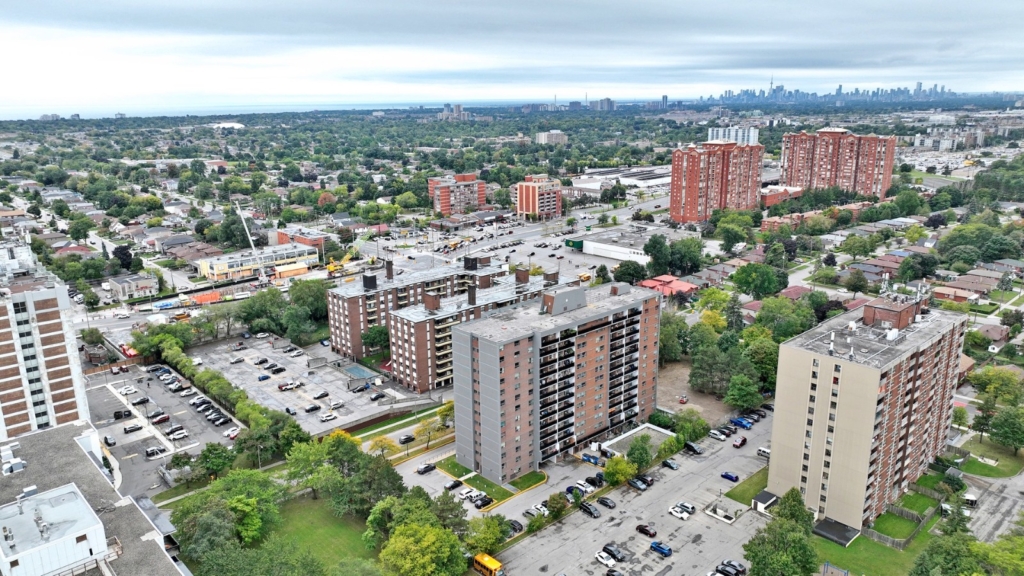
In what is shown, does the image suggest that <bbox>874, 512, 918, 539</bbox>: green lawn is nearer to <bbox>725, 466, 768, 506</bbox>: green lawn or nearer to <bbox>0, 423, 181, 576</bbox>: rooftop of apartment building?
<bbox>725, 466, 768, 506</bbox>: green lawn

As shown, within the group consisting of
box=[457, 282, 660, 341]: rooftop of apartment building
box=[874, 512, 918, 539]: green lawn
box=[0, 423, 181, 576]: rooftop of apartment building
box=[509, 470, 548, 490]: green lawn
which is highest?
box=[457, 282, 660, 341]: rooftop of apartment building

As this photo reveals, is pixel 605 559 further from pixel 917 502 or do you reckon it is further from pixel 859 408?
pixel 917 502

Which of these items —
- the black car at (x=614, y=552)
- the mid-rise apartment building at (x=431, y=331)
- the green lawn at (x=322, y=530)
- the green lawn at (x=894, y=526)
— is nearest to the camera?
the black car at (x=614, y=552)

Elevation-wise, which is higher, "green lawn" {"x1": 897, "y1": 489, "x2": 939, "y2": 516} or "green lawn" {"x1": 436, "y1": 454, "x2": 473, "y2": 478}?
"green lawn" {"x1": 436, "y1": 454, "x2": 473, "y2": 478}

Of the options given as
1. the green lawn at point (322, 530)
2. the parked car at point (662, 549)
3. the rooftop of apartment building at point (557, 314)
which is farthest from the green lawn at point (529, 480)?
the green lawn at point (322, 530)

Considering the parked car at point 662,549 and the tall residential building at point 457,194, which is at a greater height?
the tall residential building at point 457,194

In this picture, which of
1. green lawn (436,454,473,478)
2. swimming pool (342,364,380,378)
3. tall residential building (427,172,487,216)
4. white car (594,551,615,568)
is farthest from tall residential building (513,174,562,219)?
white car (594,551,615,568)

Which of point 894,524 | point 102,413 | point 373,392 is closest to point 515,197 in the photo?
point 373,392

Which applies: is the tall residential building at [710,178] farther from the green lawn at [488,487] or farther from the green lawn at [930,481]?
the green lawn at [488,487]
